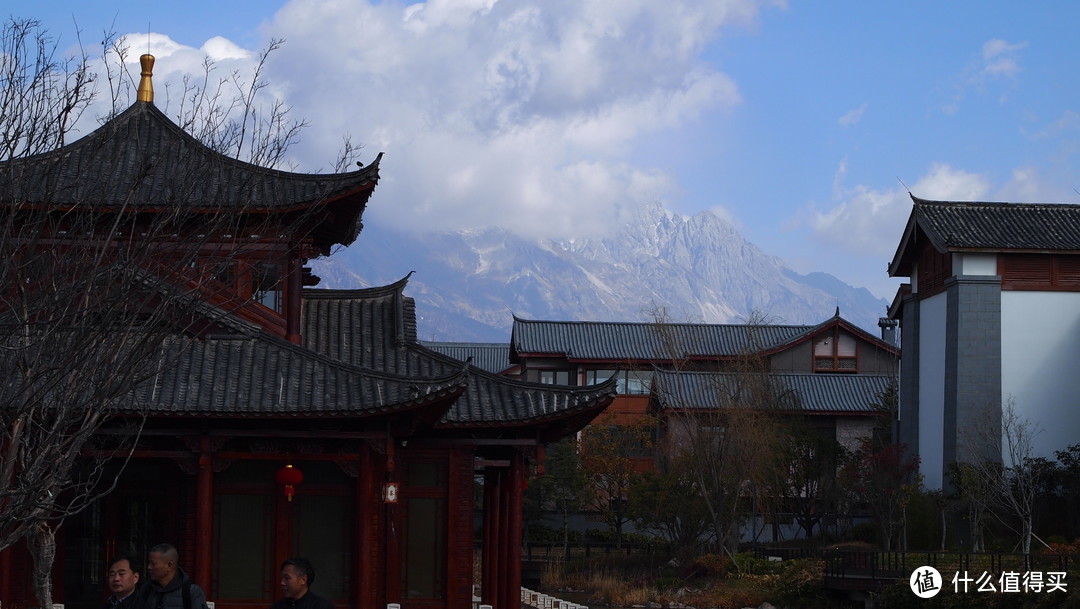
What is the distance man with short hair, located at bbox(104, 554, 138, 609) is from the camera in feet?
24.9

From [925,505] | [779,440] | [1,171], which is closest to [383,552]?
[1,171]

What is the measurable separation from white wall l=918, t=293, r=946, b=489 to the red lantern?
61.4ft

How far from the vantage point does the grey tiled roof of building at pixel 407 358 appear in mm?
16234

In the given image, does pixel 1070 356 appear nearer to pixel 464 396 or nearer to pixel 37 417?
pixel 464 396

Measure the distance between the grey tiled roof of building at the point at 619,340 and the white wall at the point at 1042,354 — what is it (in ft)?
62.5

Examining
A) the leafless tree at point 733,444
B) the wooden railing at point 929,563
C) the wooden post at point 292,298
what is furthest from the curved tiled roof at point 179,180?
the leafless tree at point 733,444

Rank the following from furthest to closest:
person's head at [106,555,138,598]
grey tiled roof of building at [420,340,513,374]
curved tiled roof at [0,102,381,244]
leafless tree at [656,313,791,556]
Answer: grey tiled roof of building at [420,340,513,374] < leafless tree at [656,313,791,556] < curved tiled roof at [0,102,381,244] < person's head at [106,555,138,598]

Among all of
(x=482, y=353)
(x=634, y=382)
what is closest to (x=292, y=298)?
(x=634, y=382)

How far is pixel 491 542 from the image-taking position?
19.9 meters

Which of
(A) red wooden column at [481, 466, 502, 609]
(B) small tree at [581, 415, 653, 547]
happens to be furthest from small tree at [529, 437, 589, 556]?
(A) red wooden column at [481, 466, 502, 609]

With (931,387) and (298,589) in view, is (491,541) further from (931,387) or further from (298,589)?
(931,387)

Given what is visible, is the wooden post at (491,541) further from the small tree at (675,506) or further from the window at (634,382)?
the window at (634,382)

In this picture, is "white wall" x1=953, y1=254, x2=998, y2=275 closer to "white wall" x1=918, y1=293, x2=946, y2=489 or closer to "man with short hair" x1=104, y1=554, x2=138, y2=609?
"white wall" x1=918, y1=293, x2=946, y2=489

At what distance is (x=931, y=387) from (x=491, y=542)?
50.5ft
